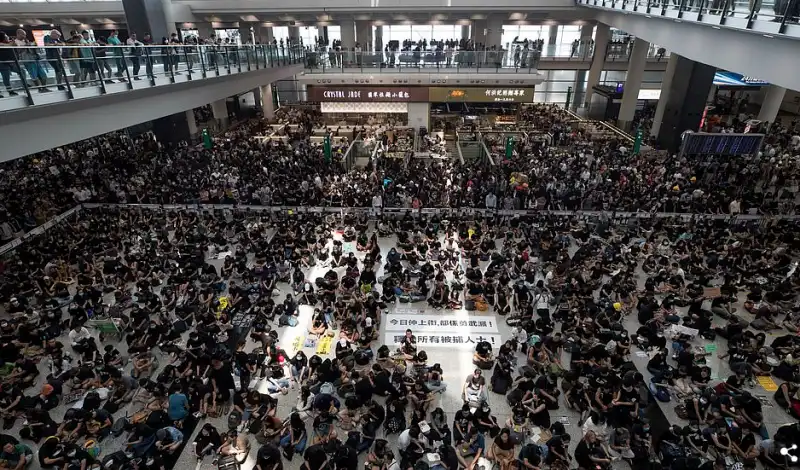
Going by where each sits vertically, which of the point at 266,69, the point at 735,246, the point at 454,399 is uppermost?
the point at 266,69

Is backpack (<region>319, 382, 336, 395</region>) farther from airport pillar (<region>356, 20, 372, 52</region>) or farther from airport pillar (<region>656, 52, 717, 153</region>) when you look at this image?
airport pillar (<region>356, 20, 372, 52</region>)

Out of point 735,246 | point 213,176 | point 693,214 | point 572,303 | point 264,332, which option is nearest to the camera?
point 264,332

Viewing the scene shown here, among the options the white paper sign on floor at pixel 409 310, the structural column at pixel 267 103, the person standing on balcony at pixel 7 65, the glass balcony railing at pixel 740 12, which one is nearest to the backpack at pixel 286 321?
the white paper sign on floor at pixel 409 310

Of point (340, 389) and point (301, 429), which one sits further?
point (340, 389)

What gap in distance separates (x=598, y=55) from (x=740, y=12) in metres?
22.1

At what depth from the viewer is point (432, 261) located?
12.7 meters

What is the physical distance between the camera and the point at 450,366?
8.88 meters

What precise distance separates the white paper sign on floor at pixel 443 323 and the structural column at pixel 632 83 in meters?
23.9

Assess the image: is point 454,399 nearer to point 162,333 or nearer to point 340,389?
point 340,389

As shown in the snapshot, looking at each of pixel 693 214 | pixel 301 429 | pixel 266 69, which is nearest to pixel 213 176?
pixel 266 69

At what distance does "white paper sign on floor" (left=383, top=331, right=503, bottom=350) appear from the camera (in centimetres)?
948

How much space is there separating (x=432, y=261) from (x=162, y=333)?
7127 mm

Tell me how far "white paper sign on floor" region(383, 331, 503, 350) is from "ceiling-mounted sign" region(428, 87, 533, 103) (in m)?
16.8

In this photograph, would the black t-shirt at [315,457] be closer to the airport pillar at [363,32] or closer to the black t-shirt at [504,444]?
the black t-shirt at [504,444]
